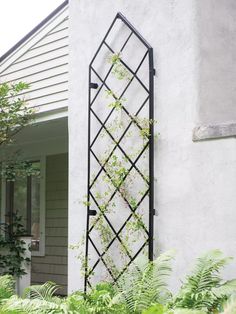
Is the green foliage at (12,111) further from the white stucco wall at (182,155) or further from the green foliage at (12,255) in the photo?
the white stucco wall at (182,155)

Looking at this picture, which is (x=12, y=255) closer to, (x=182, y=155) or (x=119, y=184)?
(x=119, y=184)

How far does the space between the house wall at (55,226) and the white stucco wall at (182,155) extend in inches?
163

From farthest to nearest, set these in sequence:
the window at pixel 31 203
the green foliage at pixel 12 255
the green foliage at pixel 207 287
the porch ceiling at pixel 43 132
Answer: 1. the window at pixel 31 203
2. the porch ceiling at pixel 43 132
3. the green foliage at pixel 12 255
4. the green foliage at pixel 207 287

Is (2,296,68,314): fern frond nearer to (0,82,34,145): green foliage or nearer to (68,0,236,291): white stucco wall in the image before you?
(68,0,236,291): white stucco wall

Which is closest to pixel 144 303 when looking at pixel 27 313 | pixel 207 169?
pixel 27 313

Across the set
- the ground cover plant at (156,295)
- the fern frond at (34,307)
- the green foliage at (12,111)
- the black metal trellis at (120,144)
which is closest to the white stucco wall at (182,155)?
the black metal trellis at (120,144)

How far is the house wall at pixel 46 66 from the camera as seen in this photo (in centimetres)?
739

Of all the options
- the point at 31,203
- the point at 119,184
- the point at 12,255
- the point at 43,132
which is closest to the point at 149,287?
the point at 119,184

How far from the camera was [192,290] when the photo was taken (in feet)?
13.6

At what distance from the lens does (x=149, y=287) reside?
4.38m

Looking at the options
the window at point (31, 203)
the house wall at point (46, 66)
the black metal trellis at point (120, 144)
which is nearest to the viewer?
the black metal trellis at point (120, 144)

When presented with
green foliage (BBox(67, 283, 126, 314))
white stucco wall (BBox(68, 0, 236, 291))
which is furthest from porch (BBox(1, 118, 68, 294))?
green foliage (BBox(67, 283, 126, 314))

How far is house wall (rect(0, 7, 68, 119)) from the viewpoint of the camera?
291 inches

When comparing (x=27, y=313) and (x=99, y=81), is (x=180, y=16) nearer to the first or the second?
(x=99, y=81)
